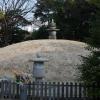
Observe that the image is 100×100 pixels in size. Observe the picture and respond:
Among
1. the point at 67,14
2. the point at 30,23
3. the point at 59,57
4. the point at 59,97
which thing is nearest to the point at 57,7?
the point at 67,14

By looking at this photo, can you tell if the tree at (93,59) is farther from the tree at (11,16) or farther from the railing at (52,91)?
the tree at (11,16)

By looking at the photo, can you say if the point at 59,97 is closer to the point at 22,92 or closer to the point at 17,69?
the point at 22,92

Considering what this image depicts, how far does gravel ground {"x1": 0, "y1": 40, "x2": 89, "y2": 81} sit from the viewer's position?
909 inches

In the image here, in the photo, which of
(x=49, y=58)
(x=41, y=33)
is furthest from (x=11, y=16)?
(x=49, y=58)

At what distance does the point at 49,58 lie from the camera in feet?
79.0

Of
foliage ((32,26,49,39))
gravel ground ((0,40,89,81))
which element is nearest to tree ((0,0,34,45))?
foliage ((32,26,49,39))

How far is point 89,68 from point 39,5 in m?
32.9

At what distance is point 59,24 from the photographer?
4288 centimetres

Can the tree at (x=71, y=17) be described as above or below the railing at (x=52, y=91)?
above

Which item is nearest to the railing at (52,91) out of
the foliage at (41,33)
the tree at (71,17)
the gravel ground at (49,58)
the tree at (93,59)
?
the tree at (93,59)

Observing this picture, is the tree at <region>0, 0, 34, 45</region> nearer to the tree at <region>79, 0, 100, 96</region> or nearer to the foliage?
the foliage

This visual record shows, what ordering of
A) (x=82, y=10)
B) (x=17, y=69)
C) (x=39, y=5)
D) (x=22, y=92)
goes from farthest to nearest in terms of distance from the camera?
1. (x=39, y=5)
2. (x=82, y=10)
3. (x=17, y=69)
4. (x=22, y=92)

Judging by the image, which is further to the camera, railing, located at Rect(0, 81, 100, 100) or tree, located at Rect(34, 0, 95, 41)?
tree, located at Rect(34, 0, 95, 41)

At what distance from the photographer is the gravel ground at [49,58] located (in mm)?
23100
